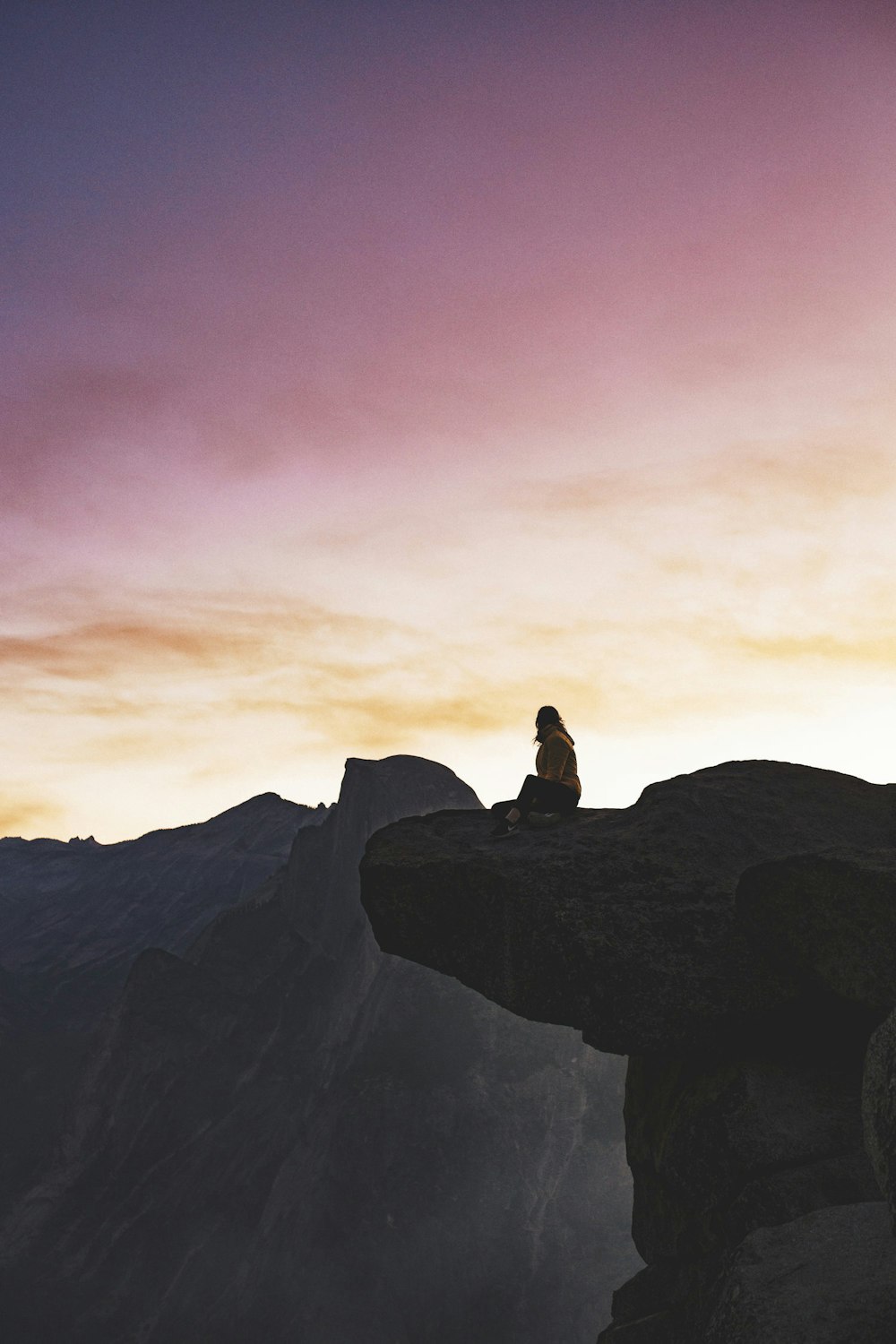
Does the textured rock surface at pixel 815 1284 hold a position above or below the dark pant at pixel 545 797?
below

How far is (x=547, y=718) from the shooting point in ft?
44.5

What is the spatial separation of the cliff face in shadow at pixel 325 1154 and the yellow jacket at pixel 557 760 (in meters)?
57.1

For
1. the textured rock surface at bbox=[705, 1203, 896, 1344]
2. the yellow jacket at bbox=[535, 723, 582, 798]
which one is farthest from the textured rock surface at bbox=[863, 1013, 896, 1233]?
the yellow jacket at bbox=[535, 723, 582, 798]

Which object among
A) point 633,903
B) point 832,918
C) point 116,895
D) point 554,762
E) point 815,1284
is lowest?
point 815,1284

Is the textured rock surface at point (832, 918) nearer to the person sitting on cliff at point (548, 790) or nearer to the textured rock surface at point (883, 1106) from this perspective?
the textured rock surface at point (883, 1106)

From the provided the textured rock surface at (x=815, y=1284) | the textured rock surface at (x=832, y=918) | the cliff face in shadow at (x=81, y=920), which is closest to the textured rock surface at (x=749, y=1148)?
the textured rock surface at (x=832, y=918)

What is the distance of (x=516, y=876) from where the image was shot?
35.9ft

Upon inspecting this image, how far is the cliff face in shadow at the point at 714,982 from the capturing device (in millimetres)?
7711

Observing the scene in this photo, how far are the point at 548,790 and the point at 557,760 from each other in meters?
0.50

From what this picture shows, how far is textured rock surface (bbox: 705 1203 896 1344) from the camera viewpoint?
5.13m

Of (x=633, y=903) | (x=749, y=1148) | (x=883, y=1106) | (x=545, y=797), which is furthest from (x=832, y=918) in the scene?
(x=545, y=797)

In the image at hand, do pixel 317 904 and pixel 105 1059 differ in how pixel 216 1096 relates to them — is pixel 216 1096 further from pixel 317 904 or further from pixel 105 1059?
pixel 317 904

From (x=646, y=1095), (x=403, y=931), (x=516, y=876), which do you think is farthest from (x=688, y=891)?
(x=403, y=931)

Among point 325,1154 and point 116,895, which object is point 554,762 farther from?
point 116,895
